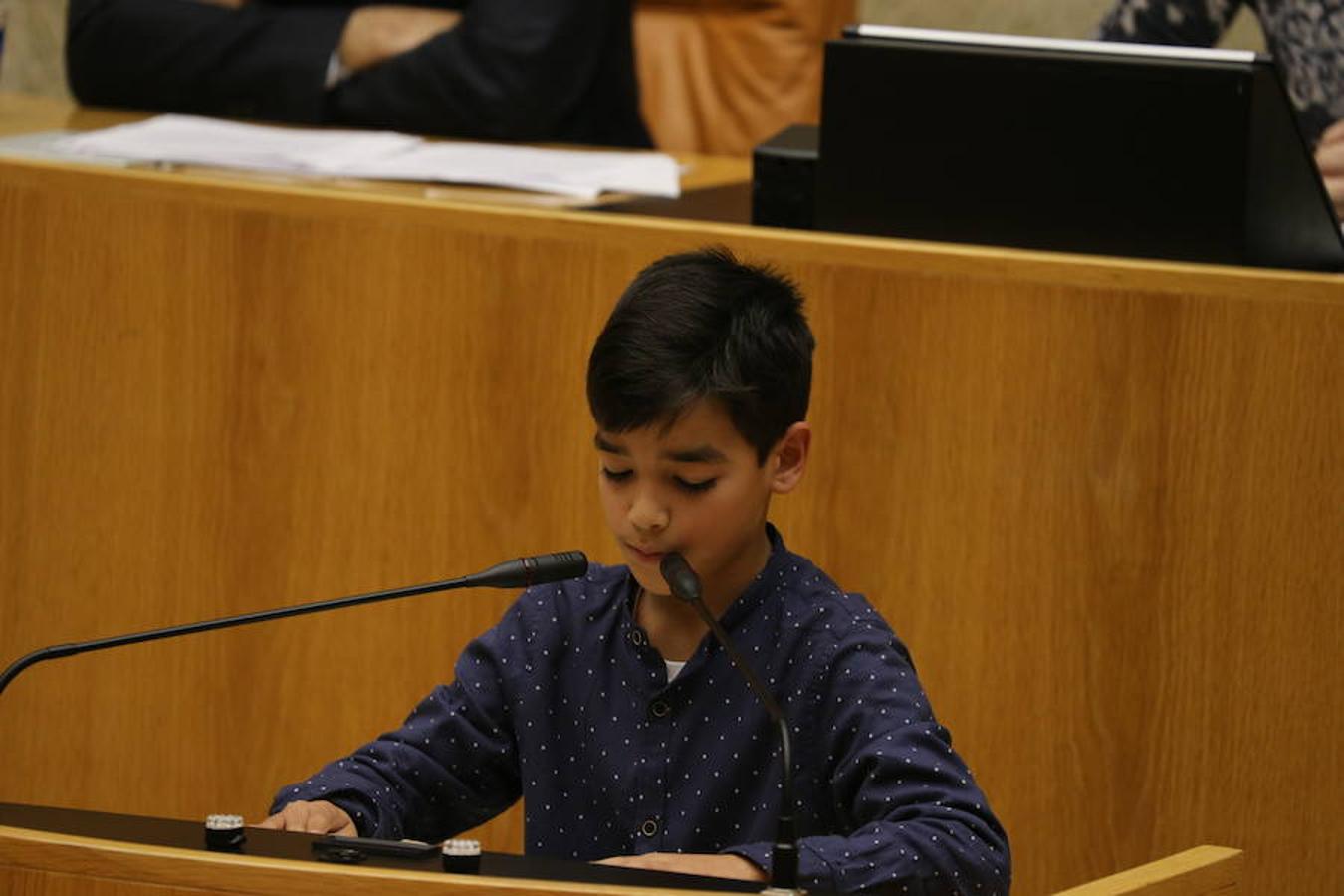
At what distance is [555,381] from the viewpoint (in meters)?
2.21

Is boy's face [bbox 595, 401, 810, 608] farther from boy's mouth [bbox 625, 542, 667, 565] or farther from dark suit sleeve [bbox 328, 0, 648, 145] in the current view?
dark suit sleeve [bbox 328, 0, 648, 145]

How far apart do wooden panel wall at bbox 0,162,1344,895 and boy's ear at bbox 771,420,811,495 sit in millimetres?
447

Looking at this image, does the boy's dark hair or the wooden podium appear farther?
the boy's dark hair

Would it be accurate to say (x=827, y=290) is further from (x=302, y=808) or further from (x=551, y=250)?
(x=302, y=808)

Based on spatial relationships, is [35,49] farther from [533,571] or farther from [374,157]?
[533,571]

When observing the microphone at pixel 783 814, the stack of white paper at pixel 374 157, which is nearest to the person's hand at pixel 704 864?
the microphone at pixel 783 814

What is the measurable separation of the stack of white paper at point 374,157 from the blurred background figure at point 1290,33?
2.07ft

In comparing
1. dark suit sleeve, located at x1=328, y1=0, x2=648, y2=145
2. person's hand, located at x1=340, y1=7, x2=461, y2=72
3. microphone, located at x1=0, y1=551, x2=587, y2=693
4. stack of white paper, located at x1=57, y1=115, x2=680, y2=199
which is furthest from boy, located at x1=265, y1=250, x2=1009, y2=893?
person's hand, located at x1=340, y1=7, x2=461, y2=72

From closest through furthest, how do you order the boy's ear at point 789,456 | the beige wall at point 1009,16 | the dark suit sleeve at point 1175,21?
the boy's ear at point 789,456 → the dark suit sleeve at point 1175,21 → the beige wall at point 1009,16

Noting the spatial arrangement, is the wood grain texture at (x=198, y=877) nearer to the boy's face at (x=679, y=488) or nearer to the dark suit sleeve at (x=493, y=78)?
the boy's face at (x=679, y=488)

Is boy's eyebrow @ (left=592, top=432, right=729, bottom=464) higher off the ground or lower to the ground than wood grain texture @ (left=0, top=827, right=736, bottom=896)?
higher

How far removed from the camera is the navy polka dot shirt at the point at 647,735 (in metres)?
1.55

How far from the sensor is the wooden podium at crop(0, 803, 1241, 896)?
1127 mm

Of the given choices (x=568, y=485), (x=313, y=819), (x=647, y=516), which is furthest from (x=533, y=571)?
(x=568, y=485)
